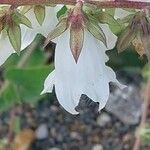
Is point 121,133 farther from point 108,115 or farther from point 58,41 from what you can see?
point 58,41

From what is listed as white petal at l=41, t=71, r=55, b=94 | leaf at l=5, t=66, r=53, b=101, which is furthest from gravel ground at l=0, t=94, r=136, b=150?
white petal at l=41, t=71, r=55, b=94

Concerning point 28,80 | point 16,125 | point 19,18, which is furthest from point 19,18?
point 16,125

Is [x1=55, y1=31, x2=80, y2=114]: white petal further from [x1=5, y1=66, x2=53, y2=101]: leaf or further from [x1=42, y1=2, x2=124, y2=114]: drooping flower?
[x1=5, y1=66, x2=53, y2=101]: leaf

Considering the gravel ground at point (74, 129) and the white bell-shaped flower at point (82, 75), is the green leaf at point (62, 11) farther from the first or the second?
the gravel ground at point (74, 129)

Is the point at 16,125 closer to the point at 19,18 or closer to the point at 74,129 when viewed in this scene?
the point at 74,129

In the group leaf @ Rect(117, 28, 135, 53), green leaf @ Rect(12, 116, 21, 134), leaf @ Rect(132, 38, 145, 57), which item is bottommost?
green leaf @ Rect(12, 116, 21, 134)

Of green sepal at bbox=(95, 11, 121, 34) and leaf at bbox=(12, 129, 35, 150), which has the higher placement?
green sepal at bbox=(95, 11, 121, 34)

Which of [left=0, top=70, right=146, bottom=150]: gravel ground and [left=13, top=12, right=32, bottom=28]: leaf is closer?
[left=13, top=12, right=32, bottom=28]: leaf

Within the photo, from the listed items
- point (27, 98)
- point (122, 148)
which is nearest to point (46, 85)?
point (27, 98)
